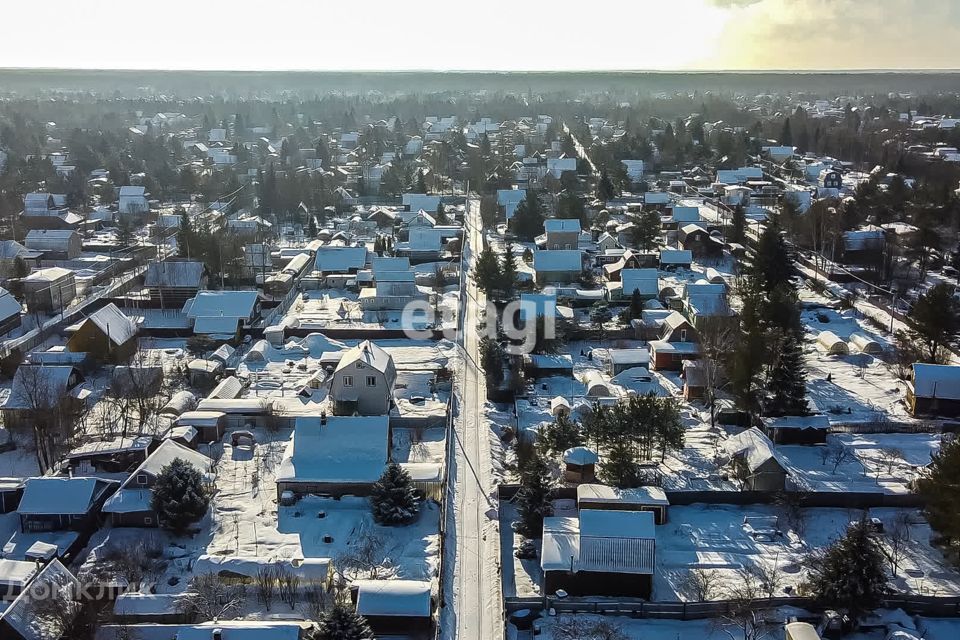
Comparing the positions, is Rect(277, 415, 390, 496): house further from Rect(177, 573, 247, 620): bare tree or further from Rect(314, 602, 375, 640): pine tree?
Rect(314, 602, 375, 640): pine tree

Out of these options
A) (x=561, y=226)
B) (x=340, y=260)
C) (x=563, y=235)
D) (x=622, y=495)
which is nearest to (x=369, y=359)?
(x=622, y=495)

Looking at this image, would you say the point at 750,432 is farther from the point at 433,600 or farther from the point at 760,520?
the point at 433,600

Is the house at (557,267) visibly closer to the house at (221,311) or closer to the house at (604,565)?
the house at (221,311)

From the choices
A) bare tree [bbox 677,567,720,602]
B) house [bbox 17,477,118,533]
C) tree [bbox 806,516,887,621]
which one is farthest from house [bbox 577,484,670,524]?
house [bbox 17,477,118,533]

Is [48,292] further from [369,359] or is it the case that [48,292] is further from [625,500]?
[625,500]

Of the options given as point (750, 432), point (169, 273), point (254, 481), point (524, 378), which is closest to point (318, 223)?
point (169, 273)

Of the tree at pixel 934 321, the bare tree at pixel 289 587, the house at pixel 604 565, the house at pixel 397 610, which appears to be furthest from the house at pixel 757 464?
the bare tree at pixel 289 587
